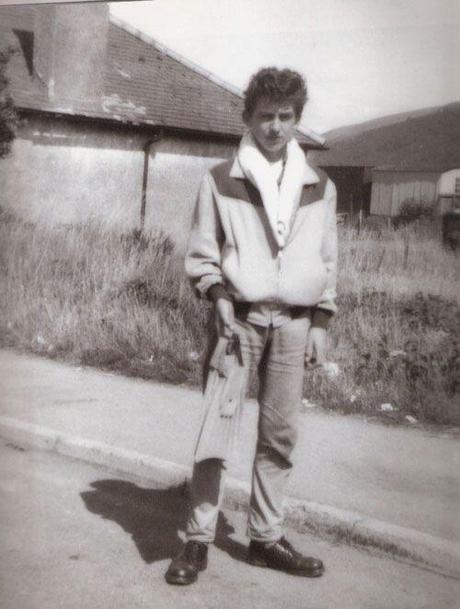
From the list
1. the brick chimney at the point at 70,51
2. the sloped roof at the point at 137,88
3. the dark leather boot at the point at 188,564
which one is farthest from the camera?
the brick chimney at the point at 70,51

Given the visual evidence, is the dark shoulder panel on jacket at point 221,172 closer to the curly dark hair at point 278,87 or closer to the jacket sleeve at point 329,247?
the curly dark hair at point 278,87

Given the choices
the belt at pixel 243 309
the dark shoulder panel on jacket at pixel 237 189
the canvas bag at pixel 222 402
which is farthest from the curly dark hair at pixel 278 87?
the canvas bag at pixel 222 402

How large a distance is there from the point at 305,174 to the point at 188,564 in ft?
4.03

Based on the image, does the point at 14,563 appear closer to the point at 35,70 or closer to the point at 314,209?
the point at 314,209

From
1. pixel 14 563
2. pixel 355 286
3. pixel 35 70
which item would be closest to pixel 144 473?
pixel 14 563

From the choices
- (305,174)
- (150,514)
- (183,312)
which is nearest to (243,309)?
(305,174)

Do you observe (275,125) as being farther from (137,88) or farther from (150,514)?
(150,514)

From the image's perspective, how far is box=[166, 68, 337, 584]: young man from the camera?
99.6 inches

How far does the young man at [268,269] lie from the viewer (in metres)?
2.53

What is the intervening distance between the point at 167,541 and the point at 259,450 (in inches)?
22.6

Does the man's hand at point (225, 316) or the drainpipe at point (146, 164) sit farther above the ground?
the drainpipe at point (146, 164)

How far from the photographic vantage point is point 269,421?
2.66 meters

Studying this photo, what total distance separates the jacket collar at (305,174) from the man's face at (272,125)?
9cm

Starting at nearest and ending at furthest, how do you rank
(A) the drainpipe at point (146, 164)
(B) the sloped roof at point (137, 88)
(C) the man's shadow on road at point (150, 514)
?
(C) the man's shadow on road at point (150, 514) → (B) the sloped roof at point (137, 88) → (A) the drainpipe at point (146, 164)
